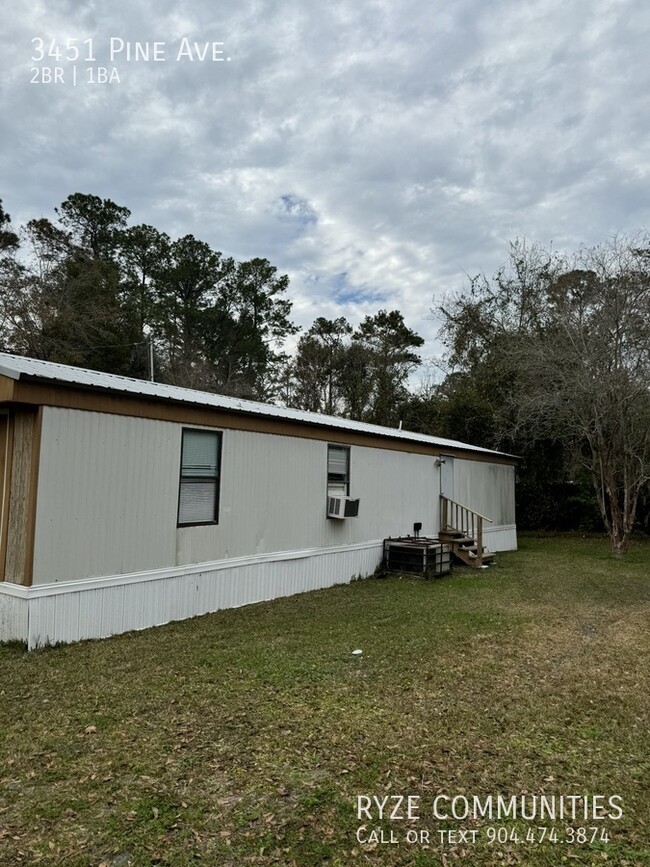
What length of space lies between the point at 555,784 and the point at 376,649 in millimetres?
2525

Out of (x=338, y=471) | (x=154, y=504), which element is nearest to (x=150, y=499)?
(x=154, y=504)

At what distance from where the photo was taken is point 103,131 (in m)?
9.57

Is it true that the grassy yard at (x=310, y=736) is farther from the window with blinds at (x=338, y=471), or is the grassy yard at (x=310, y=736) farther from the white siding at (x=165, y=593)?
the window with blinds at (x=338, y=471)

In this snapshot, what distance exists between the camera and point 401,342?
1029 inches

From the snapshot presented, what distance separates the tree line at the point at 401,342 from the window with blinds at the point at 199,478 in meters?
8.55

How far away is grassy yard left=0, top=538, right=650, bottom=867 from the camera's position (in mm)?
2484

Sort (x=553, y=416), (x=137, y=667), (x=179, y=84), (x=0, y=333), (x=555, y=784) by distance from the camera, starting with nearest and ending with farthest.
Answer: (x=555, y=784), (x=137, y=667), (x=179, y=84), (x=553, y=416), (x=0, y=333)

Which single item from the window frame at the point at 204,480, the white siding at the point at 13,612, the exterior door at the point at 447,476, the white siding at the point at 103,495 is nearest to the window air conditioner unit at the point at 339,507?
the window frame at the point at 204,480

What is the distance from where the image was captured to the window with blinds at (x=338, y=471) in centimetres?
917

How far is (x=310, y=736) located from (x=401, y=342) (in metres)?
23.8

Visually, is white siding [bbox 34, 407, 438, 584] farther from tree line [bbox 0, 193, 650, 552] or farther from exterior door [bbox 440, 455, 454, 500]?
tree line [bbox 0, 193, 650, 552]

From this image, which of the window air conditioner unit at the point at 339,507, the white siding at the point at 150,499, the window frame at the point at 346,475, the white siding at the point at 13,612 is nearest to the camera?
the white siding at the point at 13,612

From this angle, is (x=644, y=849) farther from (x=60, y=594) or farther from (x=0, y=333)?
(x=0, y=333)

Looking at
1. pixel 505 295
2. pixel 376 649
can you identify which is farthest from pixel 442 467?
pixel 505 295
